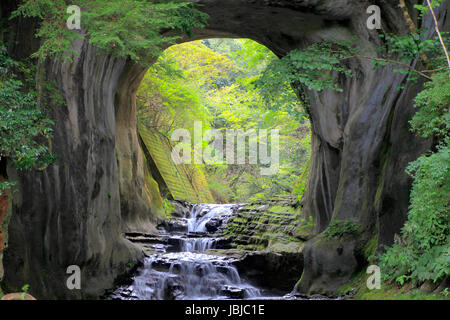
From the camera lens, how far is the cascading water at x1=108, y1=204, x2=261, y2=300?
927 cm

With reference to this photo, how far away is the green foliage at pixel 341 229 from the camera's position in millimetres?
8977

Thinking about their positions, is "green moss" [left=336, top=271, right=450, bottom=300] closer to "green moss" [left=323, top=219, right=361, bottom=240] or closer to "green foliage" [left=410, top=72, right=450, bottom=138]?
"green moss" [left=323, top=219, right=361, bottom=240]

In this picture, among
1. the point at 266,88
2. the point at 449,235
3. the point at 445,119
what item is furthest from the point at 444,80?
the point at 266,88

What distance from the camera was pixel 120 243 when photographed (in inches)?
387

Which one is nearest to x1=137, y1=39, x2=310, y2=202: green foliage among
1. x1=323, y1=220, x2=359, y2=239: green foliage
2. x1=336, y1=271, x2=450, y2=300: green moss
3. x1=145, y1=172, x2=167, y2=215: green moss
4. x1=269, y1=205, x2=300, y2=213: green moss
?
x1=269, y1=205, x2=300, y2=213: green moss

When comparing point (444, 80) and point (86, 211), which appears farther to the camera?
point (86, 211)

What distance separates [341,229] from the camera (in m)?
9.07

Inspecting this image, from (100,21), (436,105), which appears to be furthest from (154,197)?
(436,105)

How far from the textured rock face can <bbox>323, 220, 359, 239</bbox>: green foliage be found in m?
0.21

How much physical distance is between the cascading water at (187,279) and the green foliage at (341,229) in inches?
89.5

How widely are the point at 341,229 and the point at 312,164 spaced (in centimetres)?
378

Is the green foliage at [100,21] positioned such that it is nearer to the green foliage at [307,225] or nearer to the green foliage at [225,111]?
the green foliage at [225,111]
